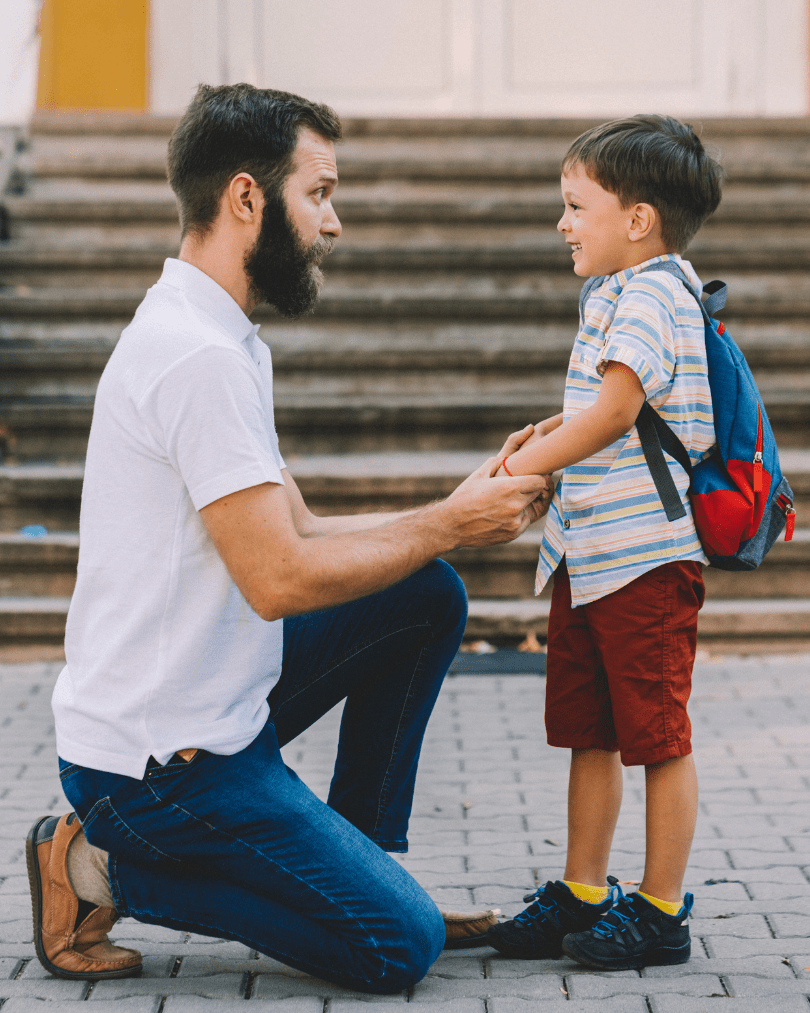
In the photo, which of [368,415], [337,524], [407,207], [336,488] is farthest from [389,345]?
[337,524]

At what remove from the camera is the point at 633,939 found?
7.62 feet

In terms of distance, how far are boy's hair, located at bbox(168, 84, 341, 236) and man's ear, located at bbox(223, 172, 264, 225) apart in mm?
13

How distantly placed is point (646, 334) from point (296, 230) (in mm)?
722

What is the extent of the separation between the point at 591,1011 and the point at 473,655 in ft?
8.28

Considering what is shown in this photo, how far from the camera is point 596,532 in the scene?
2402 mm

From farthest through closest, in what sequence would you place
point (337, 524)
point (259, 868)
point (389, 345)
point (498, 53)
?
point (498, 53)
point (389, 345)
point (337, 524)
point (259, 868)

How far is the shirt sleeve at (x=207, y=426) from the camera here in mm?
2088

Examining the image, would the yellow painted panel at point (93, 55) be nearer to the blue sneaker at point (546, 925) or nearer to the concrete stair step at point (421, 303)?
the concrete stair step at point (421, 303)

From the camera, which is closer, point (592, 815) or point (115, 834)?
point (115, 834)

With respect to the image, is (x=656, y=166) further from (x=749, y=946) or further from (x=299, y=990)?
(x=299, y=990)

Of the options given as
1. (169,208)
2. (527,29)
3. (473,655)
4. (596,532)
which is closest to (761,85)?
(527,29)

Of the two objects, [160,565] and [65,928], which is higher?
[160,565]

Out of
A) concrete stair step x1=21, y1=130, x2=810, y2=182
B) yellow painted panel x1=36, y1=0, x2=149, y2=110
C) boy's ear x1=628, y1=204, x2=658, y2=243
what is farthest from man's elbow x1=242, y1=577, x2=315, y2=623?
yellow painted panel x1=36, y1=0, x2=149, y2=110

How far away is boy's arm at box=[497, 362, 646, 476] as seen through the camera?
7.52ft
